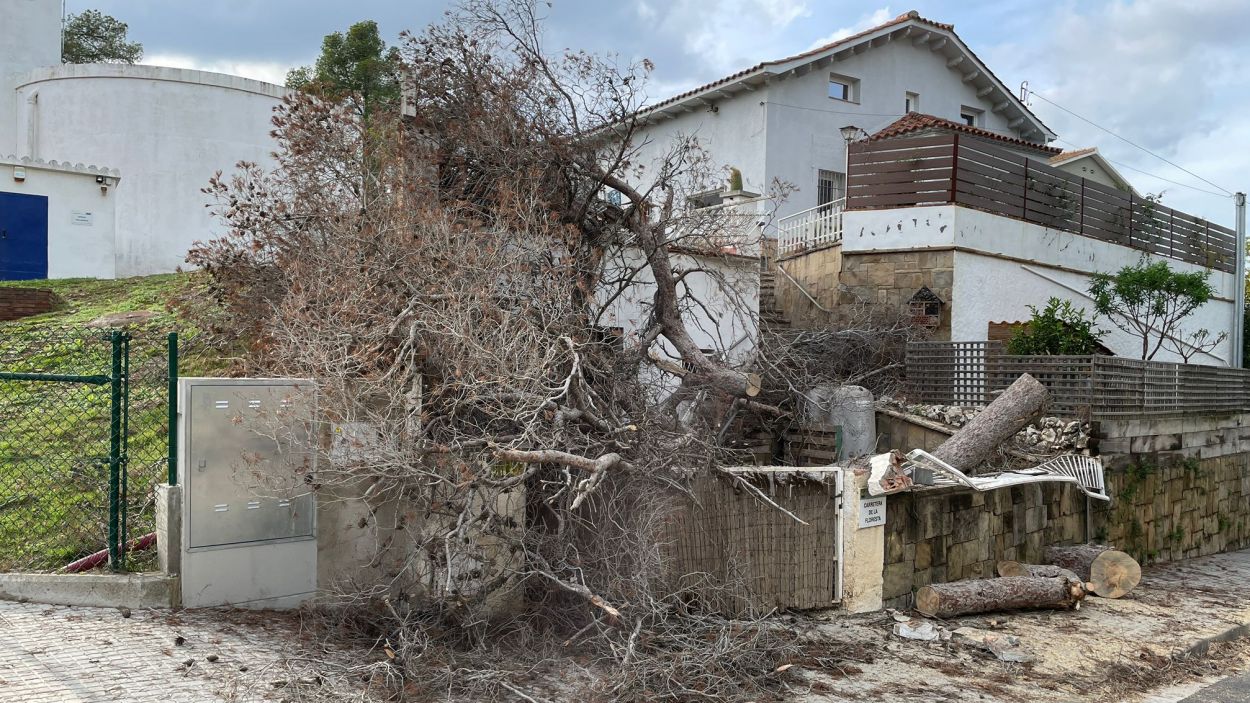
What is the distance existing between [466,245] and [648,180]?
13.9 m

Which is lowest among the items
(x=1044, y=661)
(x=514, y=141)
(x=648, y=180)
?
(x=1044, y=661)

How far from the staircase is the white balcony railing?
0.70m

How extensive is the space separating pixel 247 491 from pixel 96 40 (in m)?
39.6

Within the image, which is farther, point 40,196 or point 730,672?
point 40,196

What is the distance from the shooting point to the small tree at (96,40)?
122ft

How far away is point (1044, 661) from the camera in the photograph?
7434mm

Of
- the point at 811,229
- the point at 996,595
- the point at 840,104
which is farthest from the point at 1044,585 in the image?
the point at 840,104

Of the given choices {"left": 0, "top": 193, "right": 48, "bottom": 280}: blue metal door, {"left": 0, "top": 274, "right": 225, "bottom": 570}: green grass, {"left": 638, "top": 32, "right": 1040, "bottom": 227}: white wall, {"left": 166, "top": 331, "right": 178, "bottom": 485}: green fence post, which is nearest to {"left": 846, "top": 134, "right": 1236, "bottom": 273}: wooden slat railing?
{"left": 638, "top": 32, "right": 1040, "bottom": 227}: white wall

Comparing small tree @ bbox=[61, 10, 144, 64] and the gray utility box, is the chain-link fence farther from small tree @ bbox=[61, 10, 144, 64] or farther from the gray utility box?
small tree @ bbox=[61, 10, 144, 64]

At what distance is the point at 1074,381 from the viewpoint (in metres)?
11.8

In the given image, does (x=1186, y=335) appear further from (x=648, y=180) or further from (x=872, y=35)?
(x=648, y=180)

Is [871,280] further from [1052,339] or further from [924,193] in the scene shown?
[1052,339]

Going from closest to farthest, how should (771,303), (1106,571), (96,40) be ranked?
(1106,571), (771,303), (96,40)

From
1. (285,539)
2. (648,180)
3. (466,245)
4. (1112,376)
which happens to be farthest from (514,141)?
(648,180)
